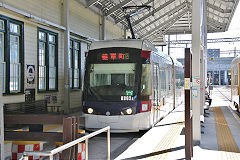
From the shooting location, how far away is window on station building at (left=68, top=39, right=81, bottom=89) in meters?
15.6

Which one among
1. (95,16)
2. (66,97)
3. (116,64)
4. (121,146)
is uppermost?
(95,16)

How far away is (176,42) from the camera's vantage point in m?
43.8

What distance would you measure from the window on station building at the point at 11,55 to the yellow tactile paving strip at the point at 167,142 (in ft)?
17.8

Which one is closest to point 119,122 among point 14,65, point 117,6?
point 14,65

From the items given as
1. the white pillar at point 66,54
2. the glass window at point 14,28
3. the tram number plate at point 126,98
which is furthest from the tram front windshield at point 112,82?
the white pillar at point 66,54

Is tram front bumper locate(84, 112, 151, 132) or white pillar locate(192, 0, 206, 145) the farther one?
tram front bumper locate(84, 112, 151, 132)

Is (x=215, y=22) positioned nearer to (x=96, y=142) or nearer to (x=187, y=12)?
(x=187, y=12)

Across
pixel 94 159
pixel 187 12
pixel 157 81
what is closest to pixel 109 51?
pixel 157 81

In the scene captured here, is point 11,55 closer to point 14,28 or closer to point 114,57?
point 14,28

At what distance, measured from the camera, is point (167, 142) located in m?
7.35

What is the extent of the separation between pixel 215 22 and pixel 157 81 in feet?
67.3

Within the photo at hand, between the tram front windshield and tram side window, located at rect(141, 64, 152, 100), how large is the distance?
0.96ft

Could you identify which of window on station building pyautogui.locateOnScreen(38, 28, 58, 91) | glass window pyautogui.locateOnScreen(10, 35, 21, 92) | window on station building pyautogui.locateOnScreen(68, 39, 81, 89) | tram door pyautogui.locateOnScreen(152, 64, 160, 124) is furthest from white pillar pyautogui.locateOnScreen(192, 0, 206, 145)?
window on station building pyautogui.locateOnScreen(68, 39, 81, 89)

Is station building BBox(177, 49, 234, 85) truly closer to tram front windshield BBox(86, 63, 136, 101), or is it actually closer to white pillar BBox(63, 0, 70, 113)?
white pillar BBox(63, 0, 70, 113)
